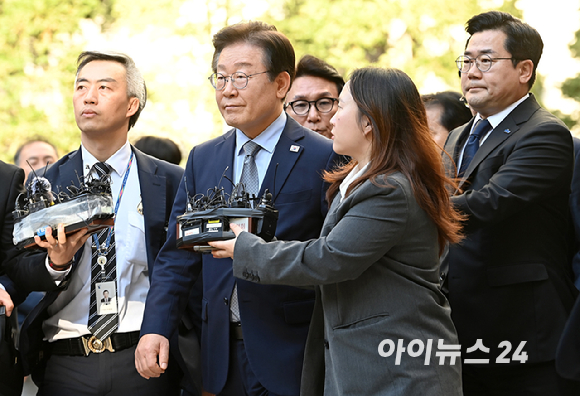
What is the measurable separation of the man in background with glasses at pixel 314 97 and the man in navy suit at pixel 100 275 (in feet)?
5.43

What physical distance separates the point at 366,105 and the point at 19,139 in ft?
46.2

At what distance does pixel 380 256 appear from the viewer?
2.91 meters

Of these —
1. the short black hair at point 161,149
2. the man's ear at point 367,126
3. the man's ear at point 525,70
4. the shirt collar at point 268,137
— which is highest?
the man's ear at point 525,70

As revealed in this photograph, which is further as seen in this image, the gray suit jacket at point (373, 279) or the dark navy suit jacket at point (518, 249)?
the dark navy suit jacket at point (518, 249)

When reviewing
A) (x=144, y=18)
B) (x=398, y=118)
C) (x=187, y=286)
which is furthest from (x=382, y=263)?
(x=144, y=18)

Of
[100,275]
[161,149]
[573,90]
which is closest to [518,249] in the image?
[100,275]

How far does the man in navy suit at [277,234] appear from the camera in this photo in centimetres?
351

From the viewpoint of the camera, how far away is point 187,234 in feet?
10.3

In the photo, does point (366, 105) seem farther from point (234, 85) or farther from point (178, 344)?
point (178, 344)

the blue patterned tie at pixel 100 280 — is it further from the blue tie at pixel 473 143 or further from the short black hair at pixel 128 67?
the blue tie at pixel 473 143

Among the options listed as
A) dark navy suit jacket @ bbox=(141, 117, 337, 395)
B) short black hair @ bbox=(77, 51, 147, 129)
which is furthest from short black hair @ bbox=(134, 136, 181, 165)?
dark navy suit jacket @ bbox=(141, 117, 337, 395)

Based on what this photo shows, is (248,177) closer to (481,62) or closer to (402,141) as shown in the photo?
(402,141)

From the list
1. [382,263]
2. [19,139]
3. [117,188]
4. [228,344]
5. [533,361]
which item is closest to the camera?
[382,263]

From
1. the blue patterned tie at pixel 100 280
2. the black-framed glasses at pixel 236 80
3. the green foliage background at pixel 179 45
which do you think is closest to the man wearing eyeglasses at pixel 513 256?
the black-framed glasses at pixel 236 80
